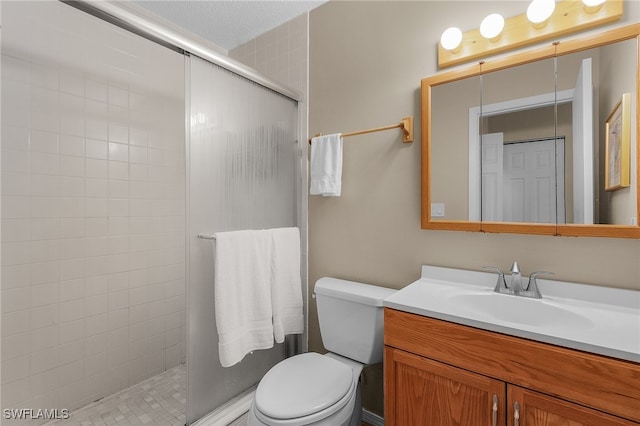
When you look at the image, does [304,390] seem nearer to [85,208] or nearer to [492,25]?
[85,208]

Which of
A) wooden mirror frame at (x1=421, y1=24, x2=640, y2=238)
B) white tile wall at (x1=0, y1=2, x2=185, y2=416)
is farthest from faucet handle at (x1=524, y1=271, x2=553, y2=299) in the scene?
white tile wall at (x1=0, y1=2, x2=185, y2=416)

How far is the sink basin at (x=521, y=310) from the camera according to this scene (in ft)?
3.55

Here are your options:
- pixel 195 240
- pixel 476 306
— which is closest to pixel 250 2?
pixel 195 240

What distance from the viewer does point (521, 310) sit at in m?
1.19

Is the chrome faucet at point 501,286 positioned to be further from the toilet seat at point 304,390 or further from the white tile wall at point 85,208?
the white tile wall at point 85,208

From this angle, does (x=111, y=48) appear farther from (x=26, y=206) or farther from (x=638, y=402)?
(x=638, y=402)

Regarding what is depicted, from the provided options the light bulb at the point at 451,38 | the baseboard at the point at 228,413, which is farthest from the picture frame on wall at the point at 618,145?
the baseboard at the point at 228,413

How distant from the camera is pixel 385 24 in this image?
165 centimetres

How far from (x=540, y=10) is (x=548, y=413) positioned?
138 cm

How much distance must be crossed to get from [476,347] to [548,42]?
120 cm

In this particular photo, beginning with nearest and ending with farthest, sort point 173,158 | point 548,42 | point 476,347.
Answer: point 476,347, point 548,42, point 173,158

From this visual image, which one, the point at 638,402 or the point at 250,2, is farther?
the point at 250,2

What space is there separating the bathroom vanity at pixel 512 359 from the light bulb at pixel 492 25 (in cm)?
101

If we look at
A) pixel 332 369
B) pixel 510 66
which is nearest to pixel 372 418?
pixel 332 369
